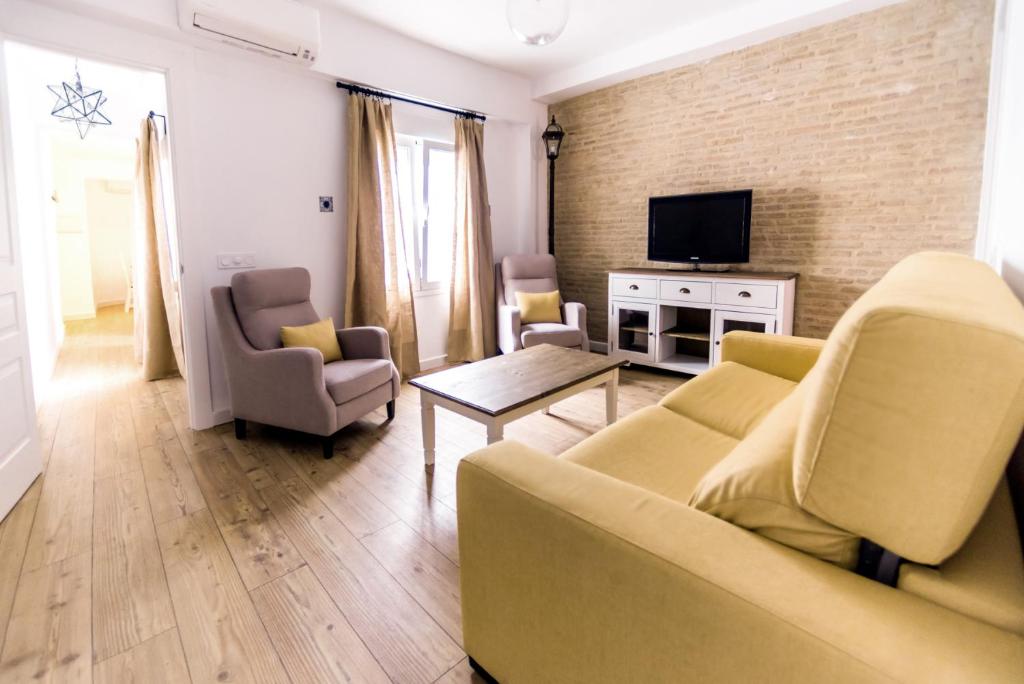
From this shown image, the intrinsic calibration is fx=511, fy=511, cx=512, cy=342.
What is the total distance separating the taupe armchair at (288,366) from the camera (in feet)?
9.06

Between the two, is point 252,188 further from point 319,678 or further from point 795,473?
point 795,473

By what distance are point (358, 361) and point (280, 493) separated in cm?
105

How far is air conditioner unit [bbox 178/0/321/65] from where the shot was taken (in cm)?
283

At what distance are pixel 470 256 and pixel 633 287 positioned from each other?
5.00ft

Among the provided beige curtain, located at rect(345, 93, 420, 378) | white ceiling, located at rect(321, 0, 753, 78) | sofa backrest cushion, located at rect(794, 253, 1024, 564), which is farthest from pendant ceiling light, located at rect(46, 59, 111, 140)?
sofa backrest cushion, located at rect(794, 253, 1024, 564)

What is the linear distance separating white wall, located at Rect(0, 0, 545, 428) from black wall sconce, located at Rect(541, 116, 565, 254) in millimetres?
1063

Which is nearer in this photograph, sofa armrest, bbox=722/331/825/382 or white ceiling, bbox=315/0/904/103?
sofa armrest, bbox=722/331/825/382

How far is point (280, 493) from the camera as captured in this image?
2436 mm

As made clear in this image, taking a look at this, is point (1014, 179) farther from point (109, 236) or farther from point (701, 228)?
point (109, 236)

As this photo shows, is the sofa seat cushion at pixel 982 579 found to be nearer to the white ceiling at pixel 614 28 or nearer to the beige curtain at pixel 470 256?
the white ceiling at pixel 614 28

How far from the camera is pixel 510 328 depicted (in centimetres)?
438

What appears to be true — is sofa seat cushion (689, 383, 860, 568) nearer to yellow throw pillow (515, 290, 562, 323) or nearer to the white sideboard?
the white sideboard

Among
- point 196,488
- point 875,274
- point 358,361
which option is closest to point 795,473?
point 196,488

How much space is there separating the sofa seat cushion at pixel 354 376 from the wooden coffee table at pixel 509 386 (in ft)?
1.54
